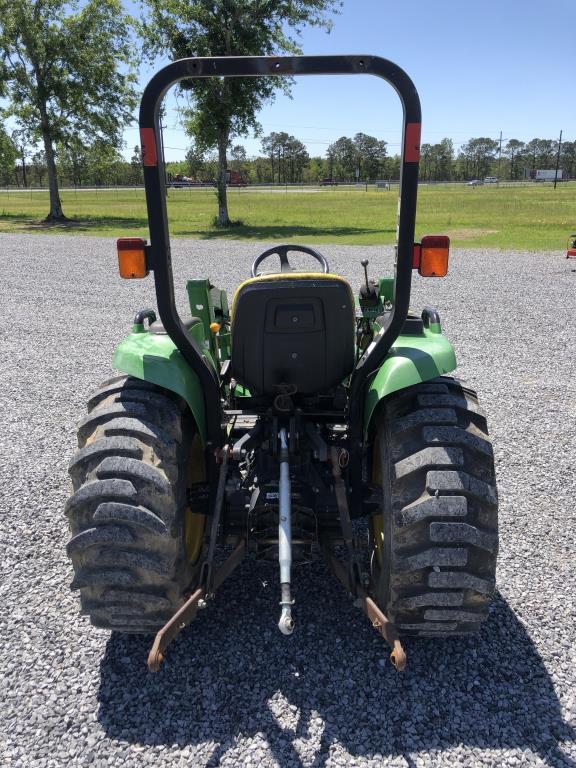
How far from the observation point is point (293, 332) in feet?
9.44

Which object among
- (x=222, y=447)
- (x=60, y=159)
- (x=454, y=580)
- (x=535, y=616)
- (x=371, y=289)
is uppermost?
(x=60, y=159)

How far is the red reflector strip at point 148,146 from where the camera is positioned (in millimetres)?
2426

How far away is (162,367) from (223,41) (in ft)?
80.8

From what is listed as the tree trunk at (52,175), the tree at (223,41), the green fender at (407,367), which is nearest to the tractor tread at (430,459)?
the green fender at (407,367)

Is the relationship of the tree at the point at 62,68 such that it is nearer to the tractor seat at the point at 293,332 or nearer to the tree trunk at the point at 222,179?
the tree trunk at the point at 222,179

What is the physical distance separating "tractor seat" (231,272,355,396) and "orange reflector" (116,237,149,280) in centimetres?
44

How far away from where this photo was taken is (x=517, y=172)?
143125mm

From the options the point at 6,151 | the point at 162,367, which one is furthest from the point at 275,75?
the point at 6,151

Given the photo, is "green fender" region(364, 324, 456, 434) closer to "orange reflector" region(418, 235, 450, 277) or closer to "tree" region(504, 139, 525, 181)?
"orange reflector" region(418, 235, 450, 277)

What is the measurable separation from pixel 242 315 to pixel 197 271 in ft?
43.6

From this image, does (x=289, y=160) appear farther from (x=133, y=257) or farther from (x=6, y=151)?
(x=133, y=257)

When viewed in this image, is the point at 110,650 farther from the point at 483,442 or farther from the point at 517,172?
the point at 517,172

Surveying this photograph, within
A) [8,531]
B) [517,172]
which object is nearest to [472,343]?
[8,531]

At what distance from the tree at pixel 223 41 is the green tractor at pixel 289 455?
73.9ft
